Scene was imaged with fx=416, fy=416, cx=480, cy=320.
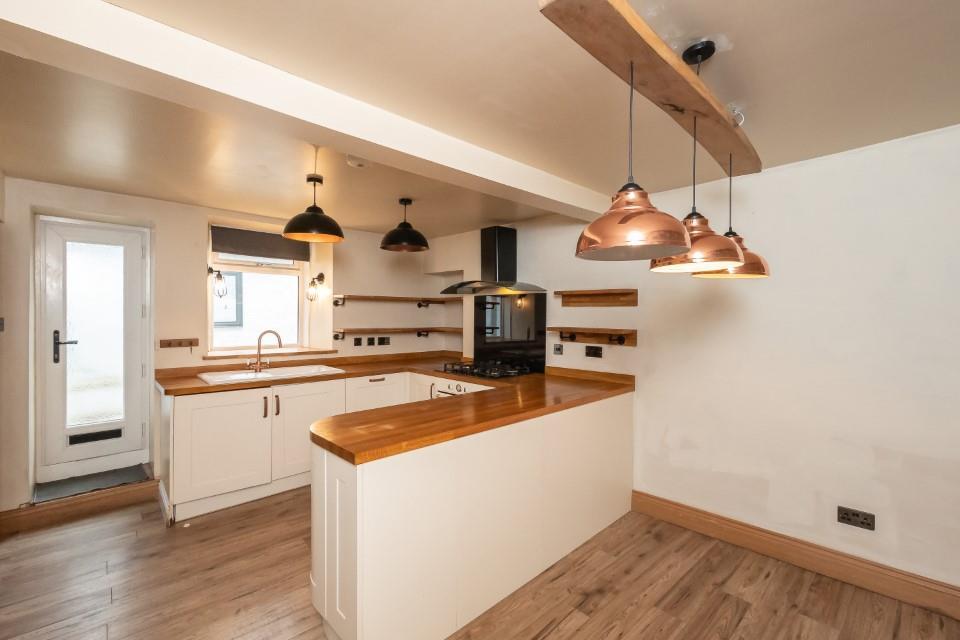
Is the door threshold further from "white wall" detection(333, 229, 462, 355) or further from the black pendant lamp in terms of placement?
the black pendant lamp

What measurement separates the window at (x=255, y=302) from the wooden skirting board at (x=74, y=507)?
1.26 metres

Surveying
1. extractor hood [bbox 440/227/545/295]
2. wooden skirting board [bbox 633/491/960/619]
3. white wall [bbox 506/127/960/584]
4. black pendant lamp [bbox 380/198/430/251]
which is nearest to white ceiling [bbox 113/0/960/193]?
white wall [bbox 506/127/960/584]

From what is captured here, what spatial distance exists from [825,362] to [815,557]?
109cm

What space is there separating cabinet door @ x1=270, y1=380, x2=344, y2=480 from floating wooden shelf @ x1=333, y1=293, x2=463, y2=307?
1.04 m

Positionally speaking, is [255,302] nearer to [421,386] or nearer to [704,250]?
[421,386]

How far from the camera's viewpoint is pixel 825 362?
2.31 m

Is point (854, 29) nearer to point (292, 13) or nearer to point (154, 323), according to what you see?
point (292, 13)

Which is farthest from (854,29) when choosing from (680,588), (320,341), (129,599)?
(320,341)

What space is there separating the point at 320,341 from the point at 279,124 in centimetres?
302

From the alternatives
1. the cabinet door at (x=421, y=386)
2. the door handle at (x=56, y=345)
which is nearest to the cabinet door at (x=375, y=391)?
the cabinet door at (x=421, y=386)

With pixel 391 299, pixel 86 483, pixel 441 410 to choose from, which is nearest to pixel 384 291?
pixel 391 299

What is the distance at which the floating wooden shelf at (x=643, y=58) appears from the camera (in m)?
0.89

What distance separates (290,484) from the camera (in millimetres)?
3373

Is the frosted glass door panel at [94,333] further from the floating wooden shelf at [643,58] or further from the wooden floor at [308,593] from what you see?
the floating wooden shelf at [643,58]
